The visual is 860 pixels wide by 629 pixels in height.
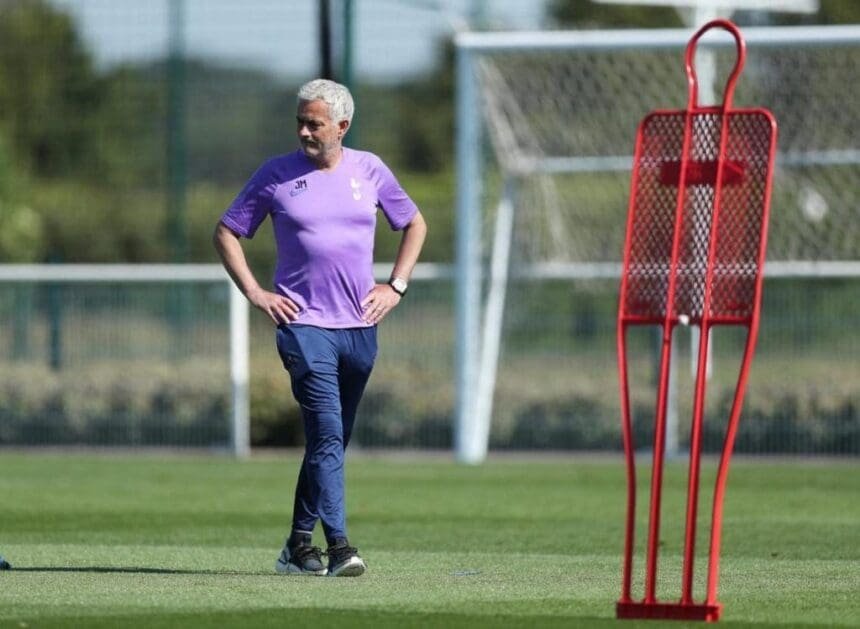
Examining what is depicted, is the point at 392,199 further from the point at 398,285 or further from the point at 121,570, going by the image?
the point at 121,570

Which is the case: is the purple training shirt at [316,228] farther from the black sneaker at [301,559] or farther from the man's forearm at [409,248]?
the black sneaker at [301,559]

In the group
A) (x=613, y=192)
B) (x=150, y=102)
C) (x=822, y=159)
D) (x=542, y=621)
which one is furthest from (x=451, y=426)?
(x=542, y=621)

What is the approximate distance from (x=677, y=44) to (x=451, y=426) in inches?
→ 176

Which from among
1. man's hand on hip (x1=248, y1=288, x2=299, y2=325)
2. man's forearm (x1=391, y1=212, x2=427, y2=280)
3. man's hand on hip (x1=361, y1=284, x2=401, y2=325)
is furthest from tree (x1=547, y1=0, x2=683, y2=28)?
man's hand on hip (x1=248, y1=288, x2=299, y2=325)

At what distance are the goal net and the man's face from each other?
30.1 feet

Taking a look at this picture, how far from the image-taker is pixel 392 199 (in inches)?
355

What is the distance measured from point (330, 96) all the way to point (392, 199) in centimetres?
61

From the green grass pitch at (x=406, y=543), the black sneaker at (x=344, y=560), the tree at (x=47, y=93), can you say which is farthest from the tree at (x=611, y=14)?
the black sneaker at (x=344, y=560)

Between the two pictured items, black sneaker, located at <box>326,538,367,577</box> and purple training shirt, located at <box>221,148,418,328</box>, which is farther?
purple training shirt, located at <box>221,148,418,328</box>

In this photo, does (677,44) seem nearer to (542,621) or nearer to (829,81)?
(829,81)

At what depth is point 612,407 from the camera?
19094 mm

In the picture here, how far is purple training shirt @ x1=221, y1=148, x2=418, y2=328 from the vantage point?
8.71 meters

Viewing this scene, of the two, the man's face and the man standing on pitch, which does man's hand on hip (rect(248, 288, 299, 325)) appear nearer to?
the man standing on pitch

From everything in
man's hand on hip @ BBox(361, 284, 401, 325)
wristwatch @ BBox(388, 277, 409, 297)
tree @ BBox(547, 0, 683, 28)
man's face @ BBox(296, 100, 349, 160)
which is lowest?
man's hand on hip @ BBox(361, 284, 401, 325)
